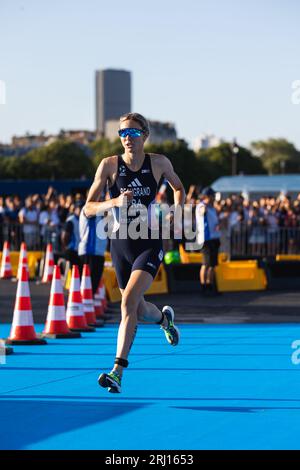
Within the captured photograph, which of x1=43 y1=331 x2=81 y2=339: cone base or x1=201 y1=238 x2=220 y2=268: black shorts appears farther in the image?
x1=201 y1=238 x2=220 y2=268: black shorts

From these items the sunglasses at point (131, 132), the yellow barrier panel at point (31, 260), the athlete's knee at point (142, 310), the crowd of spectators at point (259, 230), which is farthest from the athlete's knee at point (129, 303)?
the crowd of spectators at point (259, 230)

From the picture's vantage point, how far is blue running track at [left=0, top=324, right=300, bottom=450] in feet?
21.5

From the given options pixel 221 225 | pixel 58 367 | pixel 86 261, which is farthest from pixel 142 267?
pixel 221 225

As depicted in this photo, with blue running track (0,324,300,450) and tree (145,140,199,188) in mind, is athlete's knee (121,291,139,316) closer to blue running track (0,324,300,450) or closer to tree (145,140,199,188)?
blue running track (0,324,300,450)

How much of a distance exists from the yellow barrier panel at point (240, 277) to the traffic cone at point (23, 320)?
10.2 m

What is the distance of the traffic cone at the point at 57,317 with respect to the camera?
13.0 metres

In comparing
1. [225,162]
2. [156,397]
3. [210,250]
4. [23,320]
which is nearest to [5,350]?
[23,320]

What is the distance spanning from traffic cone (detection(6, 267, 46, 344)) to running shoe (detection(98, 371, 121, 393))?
163 inches

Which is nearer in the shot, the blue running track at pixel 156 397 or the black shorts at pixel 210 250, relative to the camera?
the blue running track at pixel 156 397

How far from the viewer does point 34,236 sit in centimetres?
3058

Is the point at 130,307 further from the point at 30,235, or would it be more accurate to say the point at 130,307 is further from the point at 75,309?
the point at 30,235

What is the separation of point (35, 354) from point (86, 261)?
153 inches

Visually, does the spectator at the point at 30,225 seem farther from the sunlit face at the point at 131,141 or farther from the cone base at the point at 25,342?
the sunlit face at the point at 131,141

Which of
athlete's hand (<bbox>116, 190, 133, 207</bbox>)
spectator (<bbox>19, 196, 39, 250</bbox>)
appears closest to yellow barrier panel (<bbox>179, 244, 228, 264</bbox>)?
spectator (<bbox>19, 196, 39, 250</bbox>)
